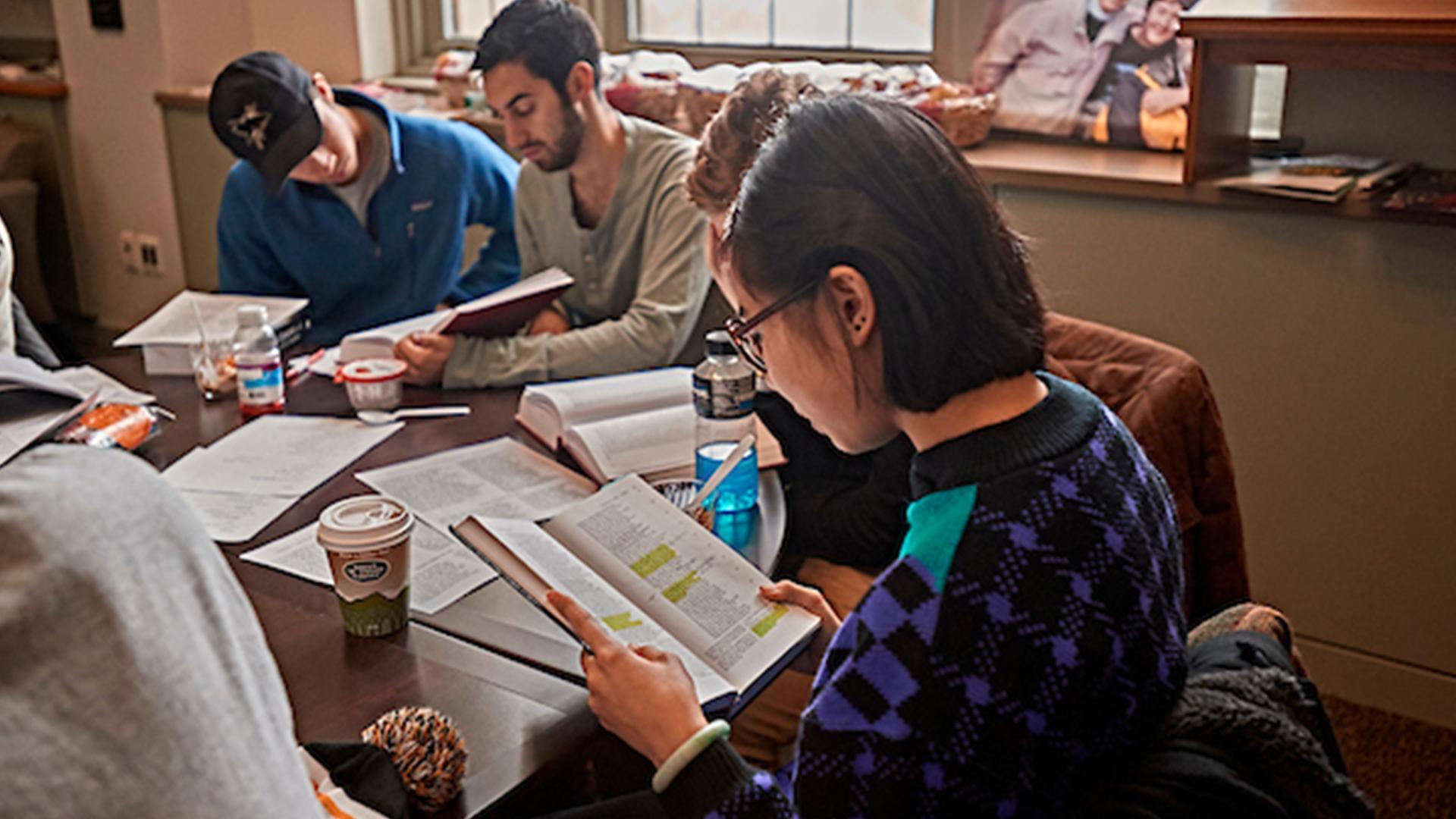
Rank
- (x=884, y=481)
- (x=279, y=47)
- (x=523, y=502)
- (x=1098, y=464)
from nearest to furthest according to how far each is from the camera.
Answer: (x=1098, y=464), (x=523, y=502), (x=884, y=481), (x=279, y=47)

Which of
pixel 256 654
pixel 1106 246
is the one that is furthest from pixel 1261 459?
pixel 256 654

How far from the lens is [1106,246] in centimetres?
242

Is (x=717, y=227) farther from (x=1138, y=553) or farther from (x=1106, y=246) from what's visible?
(x=1106, y=246)

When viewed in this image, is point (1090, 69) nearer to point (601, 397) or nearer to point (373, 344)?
point (601, 397)

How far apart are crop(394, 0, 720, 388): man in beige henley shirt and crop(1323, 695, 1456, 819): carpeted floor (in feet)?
4.28

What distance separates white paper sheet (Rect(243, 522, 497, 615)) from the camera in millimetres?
1355

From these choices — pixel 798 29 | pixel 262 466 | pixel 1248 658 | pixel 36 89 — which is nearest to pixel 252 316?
pixel 262 466

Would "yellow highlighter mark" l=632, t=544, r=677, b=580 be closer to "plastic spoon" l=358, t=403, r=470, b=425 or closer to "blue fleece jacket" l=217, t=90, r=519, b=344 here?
"plastic spoon" l=358, t=403, r=470, b=425

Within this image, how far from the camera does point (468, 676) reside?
1.20 metres

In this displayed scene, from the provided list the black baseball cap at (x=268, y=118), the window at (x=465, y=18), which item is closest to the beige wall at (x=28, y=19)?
the window at (x=465, y=18)

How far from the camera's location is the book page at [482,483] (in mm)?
1552

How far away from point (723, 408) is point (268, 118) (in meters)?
1.09

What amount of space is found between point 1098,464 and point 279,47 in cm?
358

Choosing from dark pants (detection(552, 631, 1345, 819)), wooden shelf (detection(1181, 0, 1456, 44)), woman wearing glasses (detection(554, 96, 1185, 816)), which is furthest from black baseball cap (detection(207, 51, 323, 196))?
dark pants (detection(552, 631, 1345, 819))
